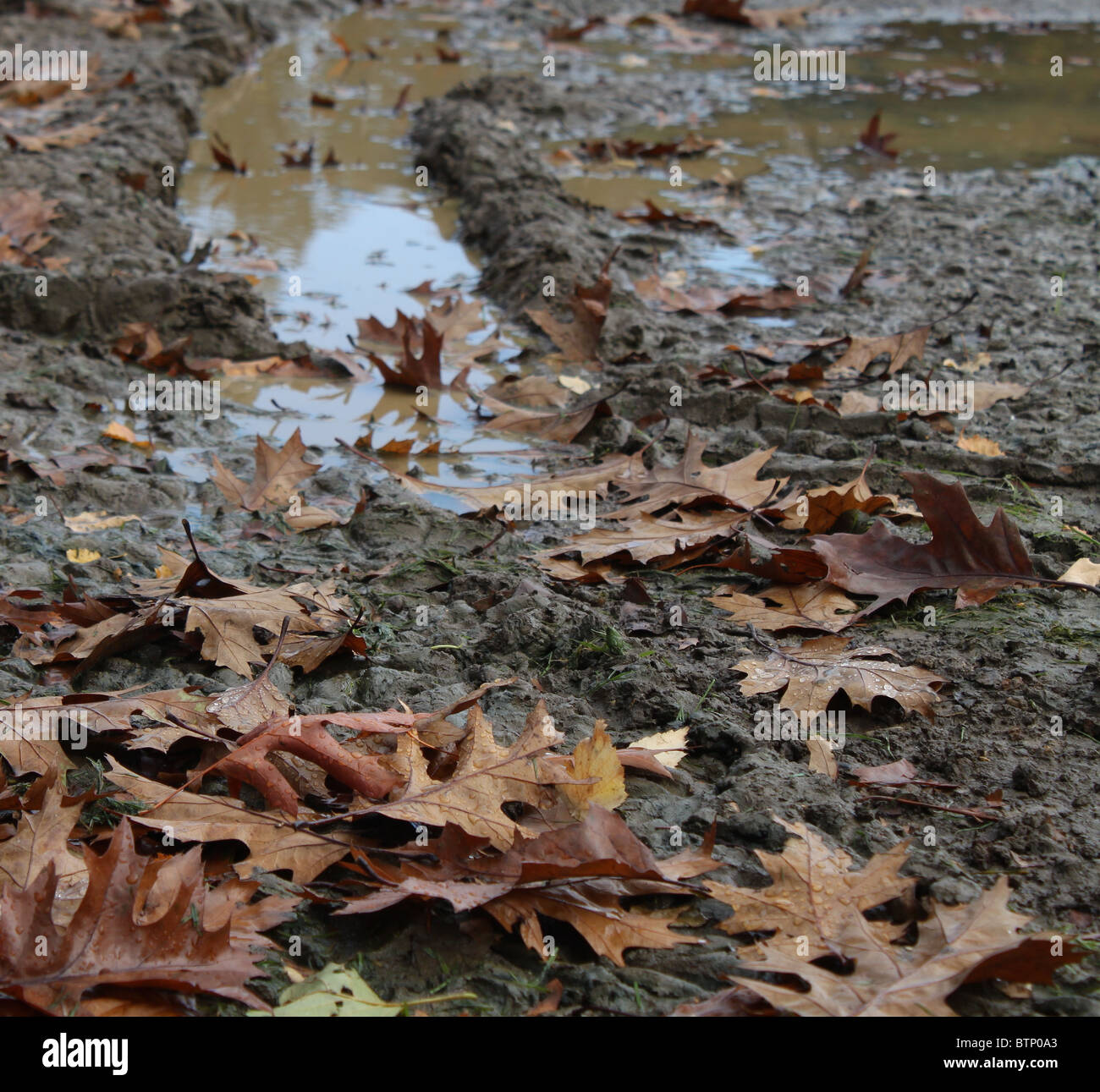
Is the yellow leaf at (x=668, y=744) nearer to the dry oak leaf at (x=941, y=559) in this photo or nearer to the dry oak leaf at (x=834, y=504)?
the dry oak leaf at (x=941, y=559)

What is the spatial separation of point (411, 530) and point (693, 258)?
9.70 ft

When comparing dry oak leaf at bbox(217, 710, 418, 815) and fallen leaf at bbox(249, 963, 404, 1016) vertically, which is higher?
dry oak leaf at bbox(217, 710, 418, 815)

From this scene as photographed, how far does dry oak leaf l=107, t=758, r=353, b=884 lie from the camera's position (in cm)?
177

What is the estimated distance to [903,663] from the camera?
2.34 meters

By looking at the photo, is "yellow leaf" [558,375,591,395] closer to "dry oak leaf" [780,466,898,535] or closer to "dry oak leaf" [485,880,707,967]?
"dry oak leaf" [780,466,898,535]

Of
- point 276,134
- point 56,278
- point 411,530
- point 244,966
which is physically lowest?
point 244,966

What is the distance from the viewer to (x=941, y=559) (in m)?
2.57

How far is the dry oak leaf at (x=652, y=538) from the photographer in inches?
113

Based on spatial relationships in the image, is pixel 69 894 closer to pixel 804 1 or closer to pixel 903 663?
pixel 903 663

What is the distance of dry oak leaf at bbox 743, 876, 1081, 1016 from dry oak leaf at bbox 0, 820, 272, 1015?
0.77m

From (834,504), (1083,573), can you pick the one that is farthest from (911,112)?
(1083,573)

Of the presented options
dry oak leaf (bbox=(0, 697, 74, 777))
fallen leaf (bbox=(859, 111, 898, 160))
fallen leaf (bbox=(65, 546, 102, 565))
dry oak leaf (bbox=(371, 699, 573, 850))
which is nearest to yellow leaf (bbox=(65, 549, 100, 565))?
fallen leaf (bbox=(65, 546, 102, 565))

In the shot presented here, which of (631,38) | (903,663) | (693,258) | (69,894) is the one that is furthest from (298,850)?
(631,38)

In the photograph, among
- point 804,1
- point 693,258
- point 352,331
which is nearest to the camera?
point 352,331
